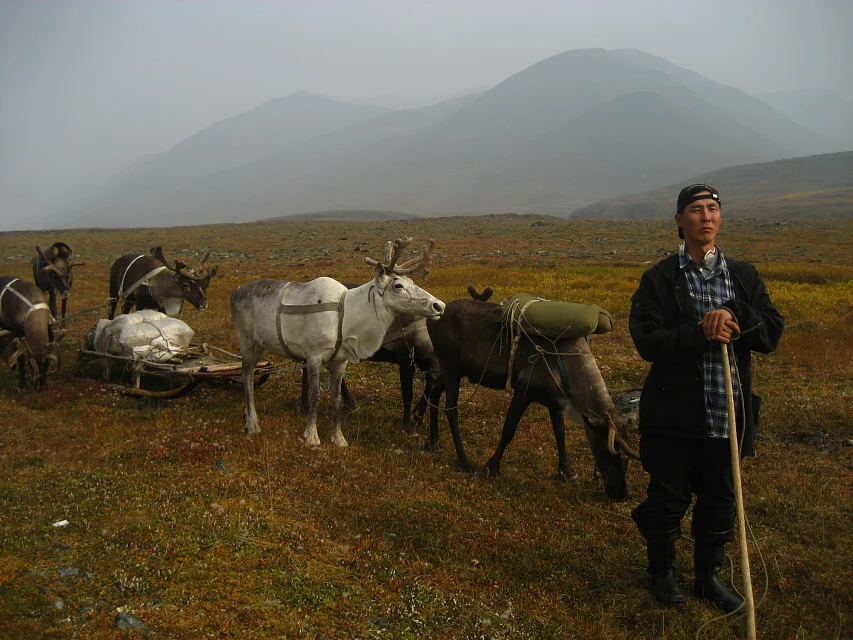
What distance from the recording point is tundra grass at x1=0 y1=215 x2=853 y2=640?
4855 mm

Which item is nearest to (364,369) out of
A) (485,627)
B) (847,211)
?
(485,627)

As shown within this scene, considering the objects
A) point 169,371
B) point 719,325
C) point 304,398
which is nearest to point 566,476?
point 719,325

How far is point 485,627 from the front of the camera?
15.9 feet

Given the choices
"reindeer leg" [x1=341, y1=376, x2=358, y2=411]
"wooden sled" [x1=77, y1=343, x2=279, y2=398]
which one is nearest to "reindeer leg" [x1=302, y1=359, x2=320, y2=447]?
"reindeer leg" [x1=341, y1=376, x2=358, y2=411]

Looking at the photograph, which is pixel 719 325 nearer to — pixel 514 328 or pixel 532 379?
pixel 532 379

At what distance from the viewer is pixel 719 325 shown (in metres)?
4.29

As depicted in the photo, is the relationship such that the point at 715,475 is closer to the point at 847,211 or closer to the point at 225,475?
the point at 225,475

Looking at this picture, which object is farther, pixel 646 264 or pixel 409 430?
pixel 646 264

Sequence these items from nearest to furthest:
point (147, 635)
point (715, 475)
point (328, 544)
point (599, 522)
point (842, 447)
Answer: point (147, 635)
point (715, 475)
point (328, 544)
point (599, 522)
point (842, 447)

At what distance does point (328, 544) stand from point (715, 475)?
142 inches

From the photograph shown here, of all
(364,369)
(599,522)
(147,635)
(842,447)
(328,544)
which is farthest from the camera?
(364,369)

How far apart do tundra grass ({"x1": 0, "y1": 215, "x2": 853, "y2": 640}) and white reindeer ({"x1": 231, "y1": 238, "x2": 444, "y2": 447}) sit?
113 cm

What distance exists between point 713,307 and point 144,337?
9680 mm

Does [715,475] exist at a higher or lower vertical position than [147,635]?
higher
